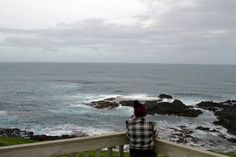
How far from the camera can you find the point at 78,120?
138 feet

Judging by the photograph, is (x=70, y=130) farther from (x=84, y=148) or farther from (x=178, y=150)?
(x=178, y=150)

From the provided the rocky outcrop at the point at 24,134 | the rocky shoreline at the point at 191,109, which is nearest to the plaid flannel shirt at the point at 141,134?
the rocky outcrop at the point at 24,134

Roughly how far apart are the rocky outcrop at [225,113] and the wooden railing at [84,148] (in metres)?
34.8

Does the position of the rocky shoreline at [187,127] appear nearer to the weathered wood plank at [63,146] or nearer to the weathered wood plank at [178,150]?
the weathered wood plank at [178,150]

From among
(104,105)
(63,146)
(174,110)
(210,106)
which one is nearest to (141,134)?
(63,146)

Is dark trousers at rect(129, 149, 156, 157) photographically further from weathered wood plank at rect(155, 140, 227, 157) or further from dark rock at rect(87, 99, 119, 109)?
dark rock at rect(87, 99, 119, 109)

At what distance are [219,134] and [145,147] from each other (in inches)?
1294

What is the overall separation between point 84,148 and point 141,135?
0.87 m

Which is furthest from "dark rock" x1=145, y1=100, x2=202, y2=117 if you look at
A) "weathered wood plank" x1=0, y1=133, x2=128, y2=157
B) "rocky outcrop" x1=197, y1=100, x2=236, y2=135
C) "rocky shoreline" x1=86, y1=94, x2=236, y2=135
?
"weathered wood plank" x1=0, y1=133, x2=128, y2=157

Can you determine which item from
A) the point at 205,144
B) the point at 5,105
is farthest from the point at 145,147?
the point at 5,105

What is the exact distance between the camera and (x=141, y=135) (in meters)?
5.19

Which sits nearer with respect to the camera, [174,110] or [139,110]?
[139,110]

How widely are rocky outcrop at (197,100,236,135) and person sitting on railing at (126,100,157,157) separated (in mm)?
34803

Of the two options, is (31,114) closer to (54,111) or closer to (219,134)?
(54,111)
